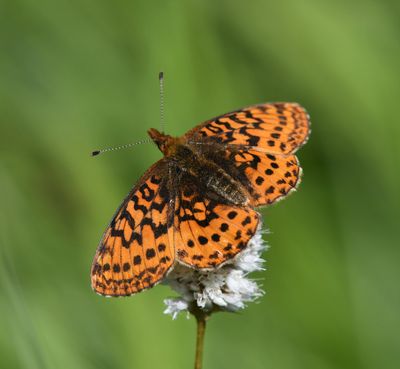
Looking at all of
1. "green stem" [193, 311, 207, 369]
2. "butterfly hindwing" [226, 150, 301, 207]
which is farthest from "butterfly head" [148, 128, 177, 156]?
"green stem" [193, 311, 207, 369]

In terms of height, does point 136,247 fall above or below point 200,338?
above

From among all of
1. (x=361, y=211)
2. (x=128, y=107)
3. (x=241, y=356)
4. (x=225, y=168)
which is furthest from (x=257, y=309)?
(x=128, y=107)

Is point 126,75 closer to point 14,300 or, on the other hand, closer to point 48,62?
point 48,62

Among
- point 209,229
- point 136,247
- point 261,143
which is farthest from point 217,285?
point 261,143

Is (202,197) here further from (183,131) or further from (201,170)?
(183,131)

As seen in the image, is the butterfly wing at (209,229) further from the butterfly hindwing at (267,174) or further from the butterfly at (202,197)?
the butterfly hindwing at (267,174)

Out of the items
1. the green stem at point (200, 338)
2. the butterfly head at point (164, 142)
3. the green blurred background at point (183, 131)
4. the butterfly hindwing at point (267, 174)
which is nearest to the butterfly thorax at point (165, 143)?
the butterfly head at point (164, 142)
